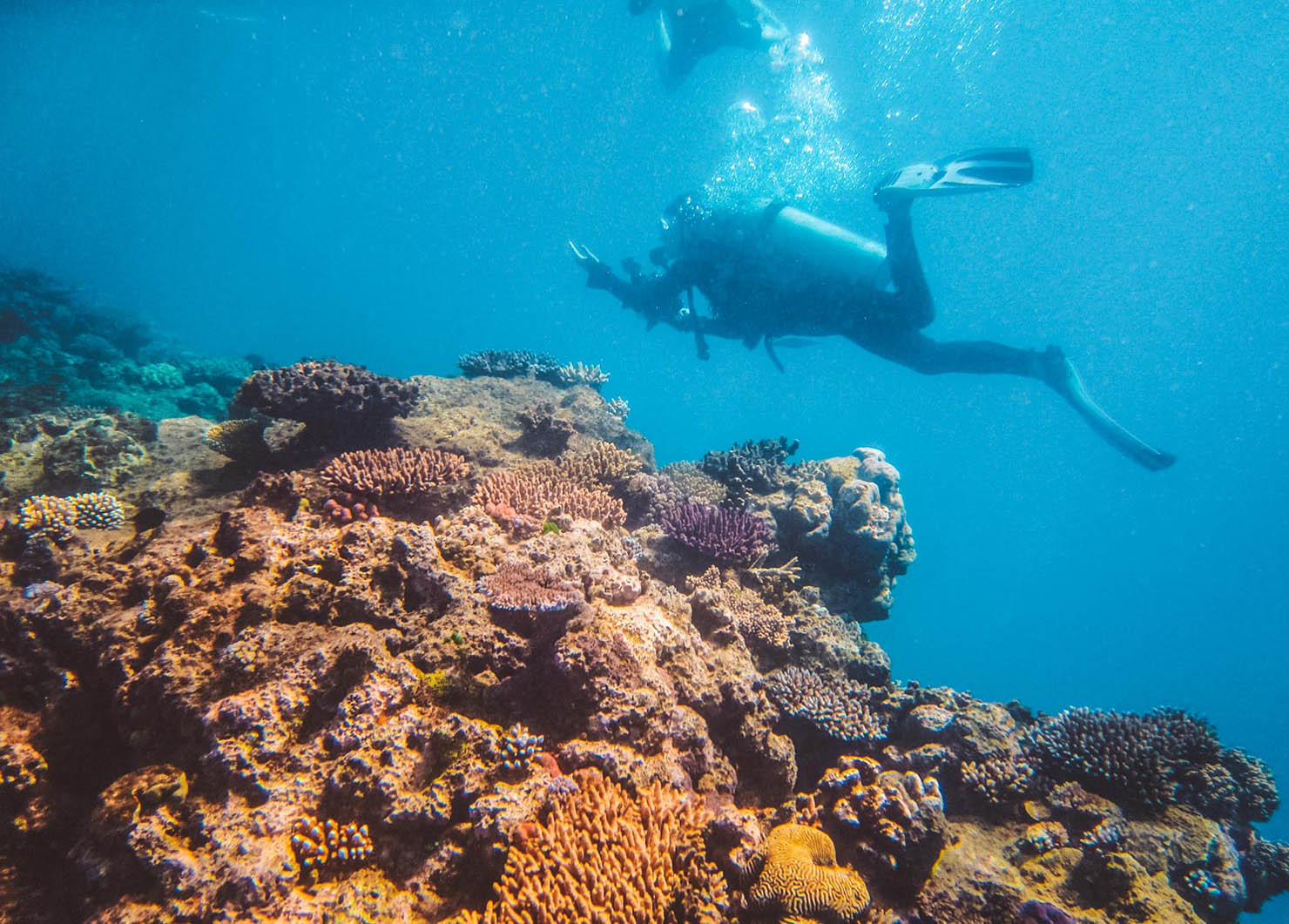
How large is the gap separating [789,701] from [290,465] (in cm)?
593

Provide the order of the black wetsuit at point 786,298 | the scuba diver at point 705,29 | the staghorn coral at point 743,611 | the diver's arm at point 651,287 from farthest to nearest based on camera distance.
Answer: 1. the scuba diver at point 705,29
2. the diver's arm at point 651,287
3. the black wetsuit at point 786,298
4. the staghorn coral at point 743,611

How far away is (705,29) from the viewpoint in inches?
854

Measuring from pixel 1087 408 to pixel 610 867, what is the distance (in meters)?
14.5

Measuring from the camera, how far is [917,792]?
3855 mm

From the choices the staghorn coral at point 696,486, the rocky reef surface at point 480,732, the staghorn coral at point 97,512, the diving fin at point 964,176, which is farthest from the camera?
the diving fin at point 964,176

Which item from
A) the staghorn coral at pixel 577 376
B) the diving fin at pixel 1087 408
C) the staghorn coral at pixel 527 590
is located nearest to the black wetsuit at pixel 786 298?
the diving fin at pixel 1087 408

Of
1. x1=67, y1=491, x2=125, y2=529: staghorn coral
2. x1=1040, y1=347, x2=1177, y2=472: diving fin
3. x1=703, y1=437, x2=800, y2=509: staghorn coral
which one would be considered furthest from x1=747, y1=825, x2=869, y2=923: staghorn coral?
x1=1040, y1=347, x2=1177, y2=472: diving fin

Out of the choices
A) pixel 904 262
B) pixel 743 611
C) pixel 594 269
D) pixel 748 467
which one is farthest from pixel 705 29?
pixel 743 611

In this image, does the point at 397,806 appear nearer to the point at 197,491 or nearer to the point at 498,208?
the point at 197,491

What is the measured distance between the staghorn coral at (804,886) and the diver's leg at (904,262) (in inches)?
423

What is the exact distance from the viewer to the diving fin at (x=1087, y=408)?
1221 centimetres

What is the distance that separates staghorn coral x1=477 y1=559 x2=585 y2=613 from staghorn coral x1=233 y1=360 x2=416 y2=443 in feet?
11.2

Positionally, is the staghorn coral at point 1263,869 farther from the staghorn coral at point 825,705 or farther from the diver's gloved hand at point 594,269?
the diver's gloved hand at point 594,269

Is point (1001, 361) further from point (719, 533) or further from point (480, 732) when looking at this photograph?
point (480, 732)
